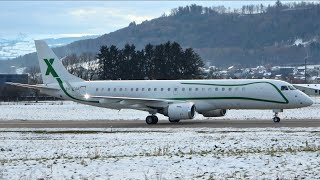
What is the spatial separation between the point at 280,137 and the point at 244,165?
10.5 m

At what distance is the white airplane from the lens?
130 ft

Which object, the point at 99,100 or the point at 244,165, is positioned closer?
the point at 244,165

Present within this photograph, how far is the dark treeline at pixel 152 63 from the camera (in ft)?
312

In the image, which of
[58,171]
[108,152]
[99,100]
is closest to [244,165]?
[58,171]

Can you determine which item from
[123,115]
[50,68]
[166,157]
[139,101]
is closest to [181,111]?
[139,101]

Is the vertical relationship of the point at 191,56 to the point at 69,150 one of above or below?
above

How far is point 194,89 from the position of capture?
4159cm

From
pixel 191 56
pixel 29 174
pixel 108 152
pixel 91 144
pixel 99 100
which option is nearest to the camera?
pixel 29 174

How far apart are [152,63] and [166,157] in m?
80.3

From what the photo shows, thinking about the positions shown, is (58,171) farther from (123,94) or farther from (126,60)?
(126,60)

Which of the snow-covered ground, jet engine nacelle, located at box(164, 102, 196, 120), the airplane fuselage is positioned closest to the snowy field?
the airplane fuselage

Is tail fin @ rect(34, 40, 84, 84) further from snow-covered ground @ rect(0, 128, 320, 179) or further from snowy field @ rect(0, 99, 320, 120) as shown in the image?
snow-covered ground @ rect(0, 128, 320, 179)

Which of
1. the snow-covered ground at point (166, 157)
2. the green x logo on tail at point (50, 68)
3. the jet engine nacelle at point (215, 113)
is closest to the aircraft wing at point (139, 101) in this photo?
the jet engine nacelle at point (215, 113)

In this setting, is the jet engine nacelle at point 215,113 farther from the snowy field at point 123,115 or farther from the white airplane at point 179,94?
the snowy field at point 123,115
